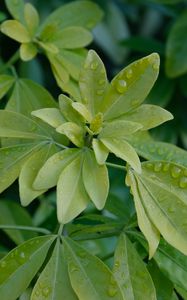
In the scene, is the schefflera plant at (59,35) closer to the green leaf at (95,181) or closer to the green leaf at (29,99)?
the green leaf at (29,99)

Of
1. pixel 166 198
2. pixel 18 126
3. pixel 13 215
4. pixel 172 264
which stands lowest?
pixel 13 215

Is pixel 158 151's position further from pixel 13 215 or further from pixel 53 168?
pixel 13 215

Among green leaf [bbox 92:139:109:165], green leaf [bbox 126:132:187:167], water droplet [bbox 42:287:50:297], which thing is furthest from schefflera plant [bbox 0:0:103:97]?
water droplet [bbox 42:287:50:297]

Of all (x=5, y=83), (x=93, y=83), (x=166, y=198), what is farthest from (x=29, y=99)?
(x=166, y=198)

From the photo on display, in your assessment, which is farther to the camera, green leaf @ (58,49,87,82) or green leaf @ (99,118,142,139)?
green leaf @ (58,49,87,82)

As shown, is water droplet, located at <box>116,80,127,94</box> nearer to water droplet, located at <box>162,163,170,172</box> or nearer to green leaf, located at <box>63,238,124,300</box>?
water droplet, located at <box>162,163,170,172</box>

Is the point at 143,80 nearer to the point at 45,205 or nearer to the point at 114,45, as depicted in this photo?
the point at 45,205

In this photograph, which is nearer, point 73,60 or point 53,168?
point 53,168
